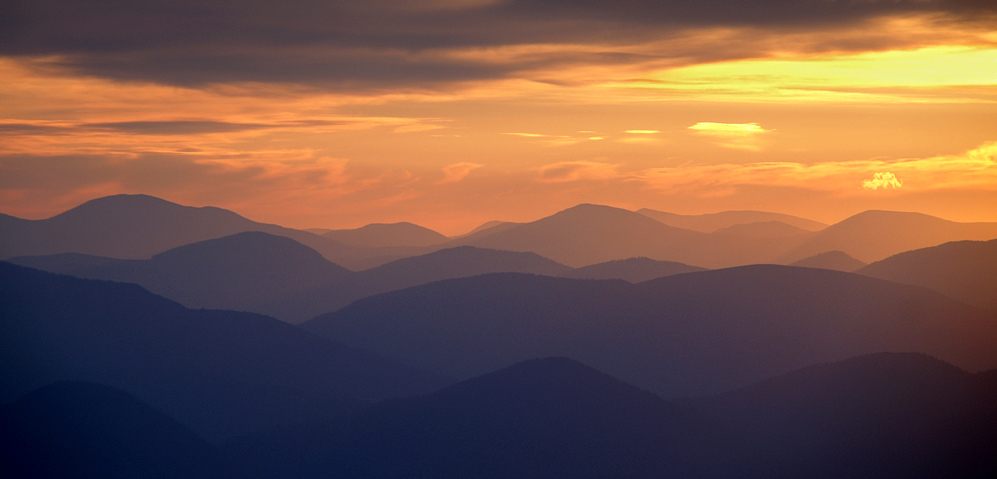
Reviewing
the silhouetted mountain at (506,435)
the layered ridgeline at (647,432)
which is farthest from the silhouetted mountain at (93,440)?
the silhouetted mountain at (506,435)

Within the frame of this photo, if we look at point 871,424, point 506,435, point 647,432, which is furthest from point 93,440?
point 871,424

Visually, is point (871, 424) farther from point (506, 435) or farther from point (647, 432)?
point (506, 435)

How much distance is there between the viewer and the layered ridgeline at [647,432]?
150 meters

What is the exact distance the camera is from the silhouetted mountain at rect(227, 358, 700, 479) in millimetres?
157125

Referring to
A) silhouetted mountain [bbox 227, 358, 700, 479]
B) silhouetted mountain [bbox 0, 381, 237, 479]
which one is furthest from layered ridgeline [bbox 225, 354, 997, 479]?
silhouetted mountain [bbox 0, 381, 237, 479]

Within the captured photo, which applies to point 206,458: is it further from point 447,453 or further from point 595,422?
point 595,422

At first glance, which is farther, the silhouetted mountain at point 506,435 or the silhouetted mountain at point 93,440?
the silhouetted mountain at point 93,440

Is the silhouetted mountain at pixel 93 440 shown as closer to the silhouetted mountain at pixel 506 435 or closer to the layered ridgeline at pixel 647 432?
the layered ridgeline at pixel 647 432

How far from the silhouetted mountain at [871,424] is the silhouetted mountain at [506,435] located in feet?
55.8

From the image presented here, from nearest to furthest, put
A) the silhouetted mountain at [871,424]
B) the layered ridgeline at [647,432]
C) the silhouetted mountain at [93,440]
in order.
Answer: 1. the silhouetted mountain at [871,424]
2. the layered ridgeline at [647,432]
3. the silhouetted mountain at [93,440]

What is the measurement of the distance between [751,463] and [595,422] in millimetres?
32328

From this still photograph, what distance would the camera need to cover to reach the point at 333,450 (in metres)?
170

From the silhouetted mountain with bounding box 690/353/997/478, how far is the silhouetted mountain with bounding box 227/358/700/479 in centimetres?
1699

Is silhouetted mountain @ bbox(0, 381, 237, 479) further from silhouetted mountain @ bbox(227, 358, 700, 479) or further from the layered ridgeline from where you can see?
silhouetted mountain @ bbox(227, 358, 700, 479)
